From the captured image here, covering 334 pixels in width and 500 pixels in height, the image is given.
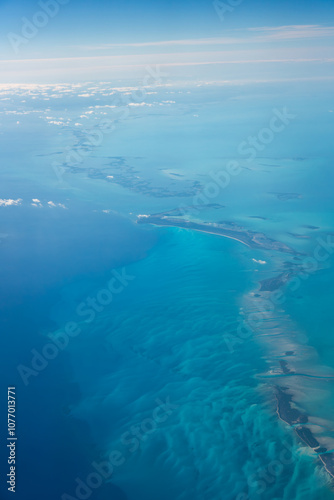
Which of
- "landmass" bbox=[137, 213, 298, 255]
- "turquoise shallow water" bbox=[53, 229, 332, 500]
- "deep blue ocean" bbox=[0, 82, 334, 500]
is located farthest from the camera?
"landmass" bbox=[137, 213, 298, 255]

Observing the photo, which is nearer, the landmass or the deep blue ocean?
the deep blue ocean

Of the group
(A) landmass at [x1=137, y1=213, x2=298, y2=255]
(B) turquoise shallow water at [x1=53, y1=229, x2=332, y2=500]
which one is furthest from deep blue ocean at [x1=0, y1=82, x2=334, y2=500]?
(A) landmass at [x1=137, y1=213, x2=298, y2=255]

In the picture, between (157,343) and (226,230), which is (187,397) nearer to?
(157,343)

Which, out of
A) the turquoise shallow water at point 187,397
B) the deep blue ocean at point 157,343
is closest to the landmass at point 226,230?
the deep blue ocean at point 157,343

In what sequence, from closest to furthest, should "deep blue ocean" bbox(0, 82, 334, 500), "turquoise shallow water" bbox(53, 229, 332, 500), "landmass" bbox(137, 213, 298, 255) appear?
"turquoise shallow water" bbox(53, 229, 332, 500), "deep blue ocean" bbox(0, 82, 334, 500), "landmass" bbox(137, 213, 298, 255)

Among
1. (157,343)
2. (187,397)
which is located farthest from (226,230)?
(187,397)

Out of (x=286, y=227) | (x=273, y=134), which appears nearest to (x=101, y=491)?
(x=286, y=227)

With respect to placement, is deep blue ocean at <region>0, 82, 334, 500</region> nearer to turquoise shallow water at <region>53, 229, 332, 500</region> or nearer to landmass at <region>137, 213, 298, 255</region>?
turquoise shallow water at <region>53, 229, 332, 500</region>

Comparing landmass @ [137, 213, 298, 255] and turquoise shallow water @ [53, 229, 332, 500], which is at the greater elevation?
landmass @ [137, 213, 298, 255]

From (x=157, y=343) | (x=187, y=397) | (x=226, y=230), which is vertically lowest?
(x=187, y=397)
